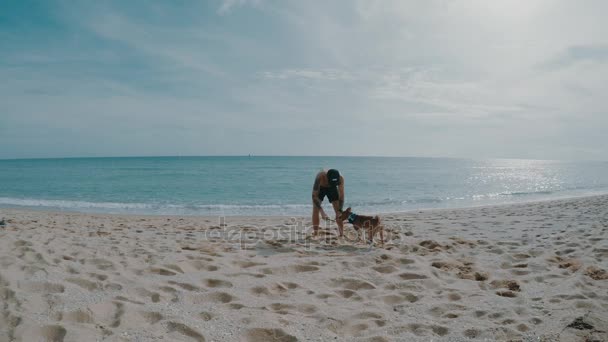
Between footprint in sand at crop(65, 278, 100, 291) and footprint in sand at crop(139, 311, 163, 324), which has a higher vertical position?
footprint in sand at crop(65, 278, 100, 291)

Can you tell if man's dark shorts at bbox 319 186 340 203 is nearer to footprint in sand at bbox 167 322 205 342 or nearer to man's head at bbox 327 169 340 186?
man's head at bbox 327 169 340 186

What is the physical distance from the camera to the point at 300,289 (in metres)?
4.11

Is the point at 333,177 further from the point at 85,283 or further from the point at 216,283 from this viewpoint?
the point at 85,283

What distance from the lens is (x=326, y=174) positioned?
7305mm

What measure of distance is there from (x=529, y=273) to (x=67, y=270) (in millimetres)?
5942

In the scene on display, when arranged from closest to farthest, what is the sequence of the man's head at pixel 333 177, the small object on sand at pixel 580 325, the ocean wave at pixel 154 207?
the small object on sand at pixel 580 325, the man's head at pixel 333 177, the ocean wave at pixel 154 207

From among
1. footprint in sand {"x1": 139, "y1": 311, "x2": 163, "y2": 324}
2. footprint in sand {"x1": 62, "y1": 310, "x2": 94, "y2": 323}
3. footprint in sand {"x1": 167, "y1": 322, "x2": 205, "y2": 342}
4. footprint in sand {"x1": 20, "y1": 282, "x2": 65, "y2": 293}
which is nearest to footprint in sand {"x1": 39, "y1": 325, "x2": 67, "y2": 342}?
footprint in sand {"x1": 62, "y1": 310, "x2": 94, "y2": 323}

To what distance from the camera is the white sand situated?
2.96 m

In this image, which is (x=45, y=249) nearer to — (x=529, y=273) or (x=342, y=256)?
(x=342, y=256)

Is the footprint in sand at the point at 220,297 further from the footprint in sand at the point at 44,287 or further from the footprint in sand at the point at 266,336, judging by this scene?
the footprint in sand at the point at 44,287

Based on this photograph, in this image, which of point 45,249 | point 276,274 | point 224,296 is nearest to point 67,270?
point 45,249

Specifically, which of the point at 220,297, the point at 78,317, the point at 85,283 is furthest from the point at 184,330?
the point at 85,283

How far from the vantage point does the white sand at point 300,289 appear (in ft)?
9.72

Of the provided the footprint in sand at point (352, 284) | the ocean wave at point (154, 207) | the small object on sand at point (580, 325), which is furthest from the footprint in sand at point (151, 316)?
the ocean wave at point (154, 207)
